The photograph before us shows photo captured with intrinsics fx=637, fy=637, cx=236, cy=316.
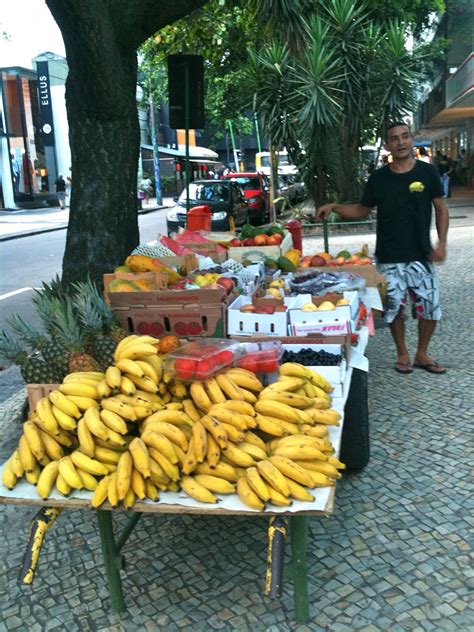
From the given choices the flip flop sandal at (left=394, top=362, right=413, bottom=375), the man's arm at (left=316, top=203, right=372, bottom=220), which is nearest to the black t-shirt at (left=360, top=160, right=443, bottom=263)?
the man's arm at (left=316, top=203, right=372, bottom=220)

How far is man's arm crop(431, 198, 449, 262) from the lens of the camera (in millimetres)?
5188

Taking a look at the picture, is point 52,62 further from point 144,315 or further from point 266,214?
point 144,315

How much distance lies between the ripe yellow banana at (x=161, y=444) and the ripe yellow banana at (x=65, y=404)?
1.16 feet

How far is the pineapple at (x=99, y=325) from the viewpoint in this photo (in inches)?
Answer: 140

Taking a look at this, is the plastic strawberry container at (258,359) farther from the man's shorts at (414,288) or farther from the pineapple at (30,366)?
the man's shorts at (414,288)

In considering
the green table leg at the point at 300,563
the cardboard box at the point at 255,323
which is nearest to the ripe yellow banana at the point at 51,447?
the green table leg at the point at 300,563

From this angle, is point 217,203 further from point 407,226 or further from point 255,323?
point 255,323

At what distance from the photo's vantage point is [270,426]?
2.76 metres

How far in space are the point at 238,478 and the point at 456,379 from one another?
354 cm

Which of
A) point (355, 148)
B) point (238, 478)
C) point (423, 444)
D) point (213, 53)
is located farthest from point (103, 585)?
point (355, 148)

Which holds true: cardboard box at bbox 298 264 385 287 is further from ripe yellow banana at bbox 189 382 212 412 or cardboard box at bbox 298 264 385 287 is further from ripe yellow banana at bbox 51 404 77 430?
ripe yellow banana at bbox 51 404 77 430

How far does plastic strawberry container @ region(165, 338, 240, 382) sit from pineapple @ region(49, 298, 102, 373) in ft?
1.83

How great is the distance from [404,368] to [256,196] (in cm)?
1753

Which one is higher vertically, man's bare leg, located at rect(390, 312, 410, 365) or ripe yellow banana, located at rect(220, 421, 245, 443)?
ripe yellow banana, located at rect(220, 421, 245, 443)
